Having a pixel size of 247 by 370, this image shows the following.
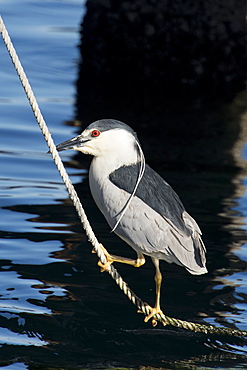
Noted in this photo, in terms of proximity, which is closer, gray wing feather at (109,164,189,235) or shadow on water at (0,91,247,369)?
gray wing feather at (109,164,189,235)

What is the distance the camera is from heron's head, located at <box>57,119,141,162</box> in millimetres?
4934

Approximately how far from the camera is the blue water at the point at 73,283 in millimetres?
5754

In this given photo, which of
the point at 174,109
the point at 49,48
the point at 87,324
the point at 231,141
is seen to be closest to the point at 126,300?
the point at 87,324

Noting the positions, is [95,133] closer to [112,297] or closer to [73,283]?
[112,297]

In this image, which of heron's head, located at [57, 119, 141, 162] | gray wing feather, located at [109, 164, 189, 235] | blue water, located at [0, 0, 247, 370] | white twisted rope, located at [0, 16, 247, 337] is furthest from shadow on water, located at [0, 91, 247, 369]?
heron's head, located at [57, 119, 141, 162]

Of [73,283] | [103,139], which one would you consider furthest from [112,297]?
[103,139]

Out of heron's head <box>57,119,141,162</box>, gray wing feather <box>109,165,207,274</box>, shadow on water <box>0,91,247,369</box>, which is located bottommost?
shadow on water <box>0,91,247,369</box>

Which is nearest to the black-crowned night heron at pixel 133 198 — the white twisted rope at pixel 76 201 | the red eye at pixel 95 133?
the red eye at pixel 95 133

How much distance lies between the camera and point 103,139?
16.2 feet

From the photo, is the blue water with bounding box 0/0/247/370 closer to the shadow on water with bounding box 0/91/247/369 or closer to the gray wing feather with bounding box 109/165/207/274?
the shadow on water with bounding box 0/91/247/369

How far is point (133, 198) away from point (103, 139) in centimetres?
43

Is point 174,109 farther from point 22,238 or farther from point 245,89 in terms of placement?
point 22,238

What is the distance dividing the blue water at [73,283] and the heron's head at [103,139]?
1602 millimetres

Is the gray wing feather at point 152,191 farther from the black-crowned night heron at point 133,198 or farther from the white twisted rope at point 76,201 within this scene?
the white twisted rope at point 76,201
